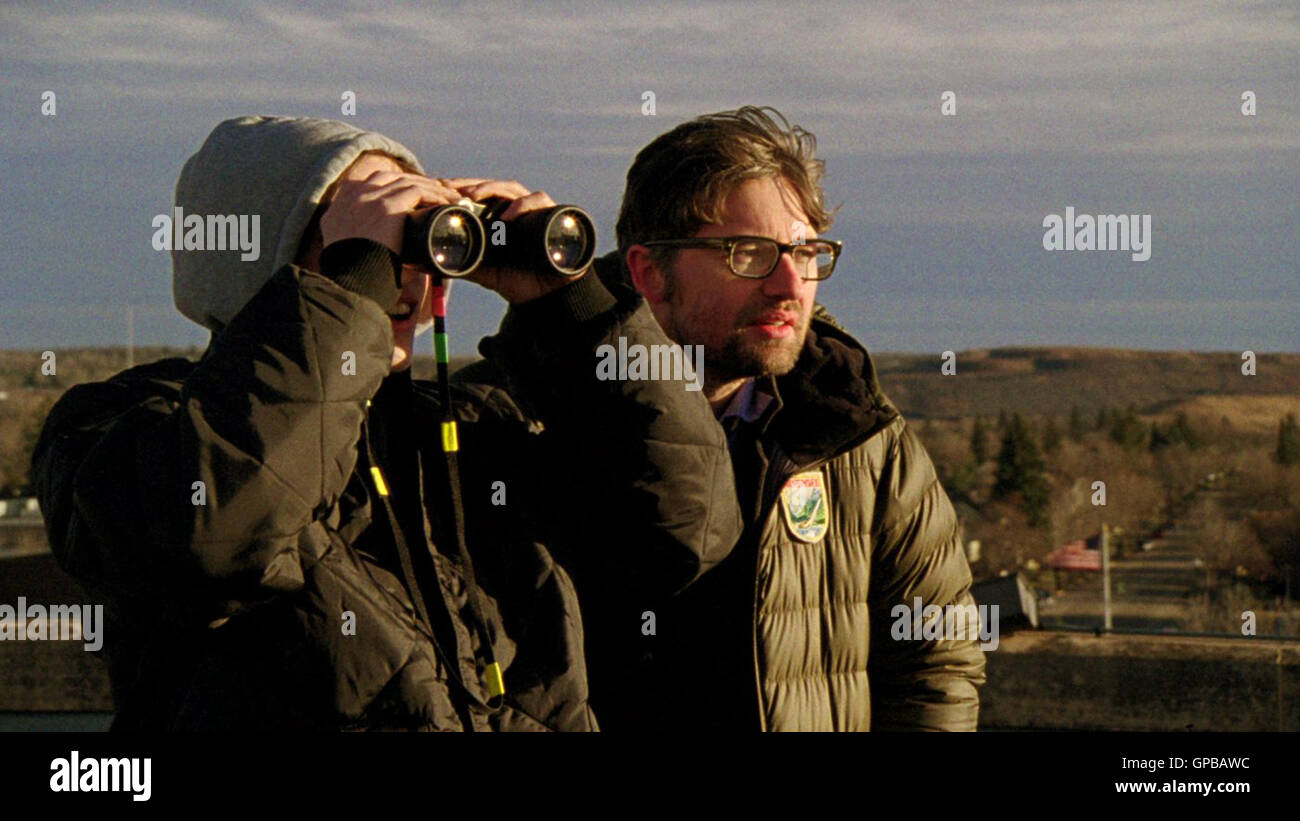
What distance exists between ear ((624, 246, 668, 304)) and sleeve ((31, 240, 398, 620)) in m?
1.33

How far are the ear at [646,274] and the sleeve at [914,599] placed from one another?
557mm

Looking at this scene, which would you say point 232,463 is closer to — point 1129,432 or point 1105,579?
point 1105,579

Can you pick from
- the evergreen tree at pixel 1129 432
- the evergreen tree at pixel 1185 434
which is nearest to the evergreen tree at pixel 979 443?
the evergreen tree at pixel 1129 432

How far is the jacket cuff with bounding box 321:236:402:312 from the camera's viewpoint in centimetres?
231

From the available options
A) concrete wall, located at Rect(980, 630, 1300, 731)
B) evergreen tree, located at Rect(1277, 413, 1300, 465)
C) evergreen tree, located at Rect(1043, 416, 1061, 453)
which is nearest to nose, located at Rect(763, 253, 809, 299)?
concrete wall, located at Rect(980, 630, 1300, 731)

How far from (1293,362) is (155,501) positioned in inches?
4704

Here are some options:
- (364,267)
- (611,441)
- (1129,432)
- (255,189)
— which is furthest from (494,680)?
(1129,432)

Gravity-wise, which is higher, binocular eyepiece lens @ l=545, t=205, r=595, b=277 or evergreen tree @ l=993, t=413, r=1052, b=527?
binocular eyepiece lens @ l=545, t=205, r=595, b=277

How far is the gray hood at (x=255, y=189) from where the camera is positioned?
2.43m

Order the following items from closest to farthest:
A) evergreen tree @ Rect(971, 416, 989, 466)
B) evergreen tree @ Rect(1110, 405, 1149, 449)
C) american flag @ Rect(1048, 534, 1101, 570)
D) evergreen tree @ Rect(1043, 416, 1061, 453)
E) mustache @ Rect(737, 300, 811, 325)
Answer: mustache @ Rect(737, 300, 811, 325)
american flag @ Rect(1048, 534, 1101, 570)
evergreen tree @ Rect(971, 416, 989, 466)
evergreen tree @ Rect(1043, 416, 1061, 453)
evergreen tree @ Rect(1110, 405, 1149, 449)
